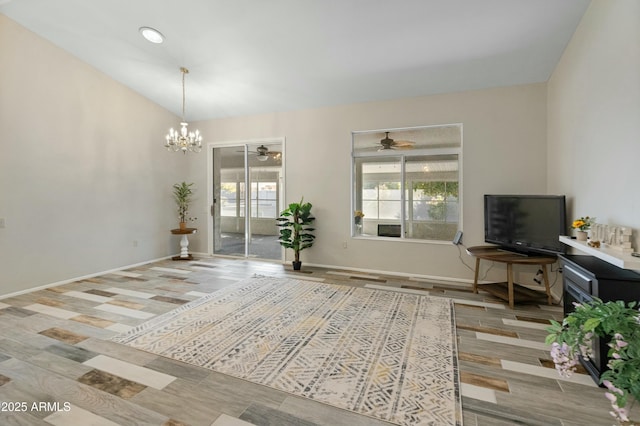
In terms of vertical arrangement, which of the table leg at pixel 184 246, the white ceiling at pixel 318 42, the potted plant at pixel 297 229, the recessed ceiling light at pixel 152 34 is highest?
the recessed ceiling light at pixel 152 34

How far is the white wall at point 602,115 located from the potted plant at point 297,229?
144 inches

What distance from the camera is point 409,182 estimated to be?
5.08 meters

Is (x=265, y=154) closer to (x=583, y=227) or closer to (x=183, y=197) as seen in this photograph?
(x=183, y=197)

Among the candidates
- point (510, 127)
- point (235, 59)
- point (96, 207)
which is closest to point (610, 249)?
point (510, 127)

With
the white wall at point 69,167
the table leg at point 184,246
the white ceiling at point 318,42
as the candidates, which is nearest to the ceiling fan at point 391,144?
the white ceiling at point 318,42

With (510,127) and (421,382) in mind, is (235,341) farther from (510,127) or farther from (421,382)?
(510,127)

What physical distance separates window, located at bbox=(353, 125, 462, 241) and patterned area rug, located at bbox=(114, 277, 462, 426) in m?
1.50

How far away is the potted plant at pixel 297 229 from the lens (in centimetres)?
530

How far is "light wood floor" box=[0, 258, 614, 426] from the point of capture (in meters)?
1.79

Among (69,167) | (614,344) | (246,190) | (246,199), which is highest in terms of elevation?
(69,167)

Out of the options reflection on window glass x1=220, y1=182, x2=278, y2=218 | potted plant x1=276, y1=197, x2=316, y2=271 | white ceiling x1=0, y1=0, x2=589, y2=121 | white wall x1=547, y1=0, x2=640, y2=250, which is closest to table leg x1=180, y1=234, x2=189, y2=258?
reflection on window glass x1=220, y1=182, x2=278, y2=218

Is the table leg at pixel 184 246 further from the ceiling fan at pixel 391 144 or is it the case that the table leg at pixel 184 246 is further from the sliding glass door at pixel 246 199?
the ceiling fan at pixel 391 144

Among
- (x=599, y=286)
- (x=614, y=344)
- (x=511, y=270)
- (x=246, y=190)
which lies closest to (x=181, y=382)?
(x=614, y=344)

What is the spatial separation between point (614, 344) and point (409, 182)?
4058 mm
